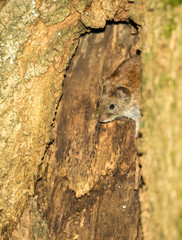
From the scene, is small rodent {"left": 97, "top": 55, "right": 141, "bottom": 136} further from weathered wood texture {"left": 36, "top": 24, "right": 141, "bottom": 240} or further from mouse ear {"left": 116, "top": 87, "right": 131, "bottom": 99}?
weathered wood texture {"left": 36, "top": 24, "right": 141, "bottom": 240}

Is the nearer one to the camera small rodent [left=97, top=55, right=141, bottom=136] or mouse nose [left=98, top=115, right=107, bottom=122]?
mouse nose [left=98, top=115, right=107, bottom=122]

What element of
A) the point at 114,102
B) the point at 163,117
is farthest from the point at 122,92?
the point at 163,117

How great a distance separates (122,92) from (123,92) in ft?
0.05

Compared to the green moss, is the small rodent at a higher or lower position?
higher

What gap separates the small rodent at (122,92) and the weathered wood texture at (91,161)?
13 cm

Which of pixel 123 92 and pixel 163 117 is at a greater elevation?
pixel 123 92

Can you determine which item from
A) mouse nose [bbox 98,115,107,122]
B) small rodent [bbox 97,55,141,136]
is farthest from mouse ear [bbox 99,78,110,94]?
mouse nose [bbox 98,115,107,122]

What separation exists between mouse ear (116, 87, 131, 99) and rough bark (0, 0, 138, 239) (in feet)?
3.18

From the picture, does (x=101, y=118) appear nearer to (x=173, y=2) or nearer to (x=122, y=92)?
(x=122, y=92)

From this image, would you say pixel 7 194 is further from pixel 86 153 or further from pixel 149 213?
pixel 149 213

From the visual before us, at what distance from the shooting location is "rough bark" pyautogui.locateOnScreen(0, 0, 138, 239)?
12.6 ft

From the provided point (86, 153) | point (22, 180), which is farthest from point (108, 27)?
point (22, 180)

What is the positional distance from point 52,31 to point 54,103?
0.92 meters

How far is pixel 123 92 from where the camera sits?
4.75m
